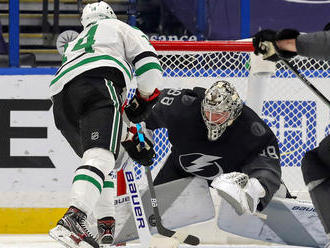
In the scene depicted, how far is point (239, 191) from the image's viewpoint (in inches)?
120

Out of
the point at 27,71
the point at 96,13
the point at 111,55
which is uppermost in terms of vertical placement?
the point at 96,13

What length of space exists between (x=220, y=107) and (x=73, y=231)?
1146 mm

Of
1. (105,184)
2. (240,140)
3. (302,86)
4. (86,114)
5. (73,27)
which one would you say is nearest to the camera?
(86,114)

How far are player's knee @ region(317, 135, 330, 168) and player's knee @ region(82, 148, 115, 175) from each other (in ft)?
2.64

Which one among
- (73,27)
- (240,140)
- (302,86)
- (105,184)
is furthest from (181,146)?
(73,27)

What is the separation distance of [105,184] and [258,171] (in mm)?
688

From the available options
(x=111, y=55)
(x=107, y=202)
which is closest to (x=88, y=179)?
(x=107, y=202)

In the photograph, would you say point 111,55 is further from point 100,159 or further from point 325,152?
point 325,152

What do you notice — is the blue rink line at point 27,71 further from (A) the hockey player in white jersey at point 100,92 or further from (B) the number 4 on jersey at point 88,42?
(B) the number 4 on jersey at point 88,42

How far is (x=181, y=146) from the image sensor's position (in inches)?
150

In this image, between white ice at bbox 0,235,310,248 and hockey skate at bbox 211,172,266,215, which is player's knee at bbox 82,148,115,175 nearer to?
hockey skate at bbox 211,172,266,215

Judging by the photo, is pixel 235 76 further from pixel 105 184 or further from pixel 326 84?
pixel 105 184

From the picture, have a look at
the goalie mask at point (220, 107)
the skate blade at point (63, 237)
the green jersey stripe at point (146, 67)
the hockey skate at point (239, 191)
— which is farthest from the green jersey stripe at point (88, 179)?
the goalie mask at point (220, 107)

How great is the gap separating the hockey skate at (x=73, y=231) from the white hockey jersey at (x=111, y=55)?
71 centimetres
